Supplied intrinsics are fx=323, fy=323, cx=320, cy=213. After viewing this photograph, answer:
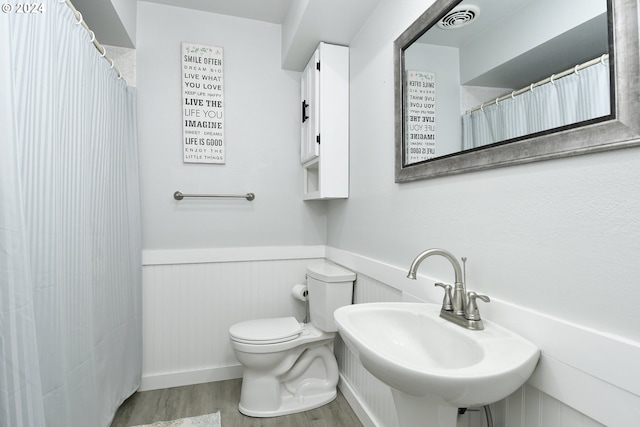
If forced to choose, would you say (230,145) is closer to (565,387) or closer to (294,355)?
(294,355)

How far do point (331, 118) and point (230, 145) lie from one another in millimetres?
734

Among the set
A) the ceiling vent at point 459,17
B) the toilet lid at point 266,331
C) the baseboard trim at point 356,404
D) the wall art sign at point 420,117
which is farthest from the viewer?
the toilet lid at point 266,331

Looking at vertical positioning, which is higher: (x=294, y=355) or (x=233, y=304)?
(x=233, y=304)

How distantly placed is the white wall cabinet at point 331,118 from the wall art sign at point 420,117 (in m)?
0.64

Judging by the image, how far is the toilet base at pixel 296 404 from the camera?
1.78 meters

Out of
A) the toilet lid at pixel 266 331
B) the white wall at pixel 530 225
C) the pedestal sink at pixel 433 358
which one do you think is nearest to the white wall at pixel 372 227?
the white wall at pixel 530 225

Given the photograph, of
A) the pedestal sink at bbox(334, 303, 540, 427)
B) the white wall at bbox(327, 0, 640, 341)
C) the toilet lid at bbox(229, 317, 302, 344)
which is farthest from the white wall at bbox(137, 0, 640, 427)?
the toilet lid at bbox(229, 317, 302, 344)

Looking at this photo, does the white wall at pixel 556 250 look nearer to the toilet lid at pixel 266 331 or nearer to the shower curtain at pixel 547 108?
the shower curtain at pixel 547 108

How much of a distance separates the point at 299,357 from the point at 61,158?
1.55m

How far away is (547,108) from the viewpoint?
779 mm

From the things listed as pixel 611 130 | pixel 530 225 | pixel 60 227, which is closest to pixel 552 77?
pixel 611 130

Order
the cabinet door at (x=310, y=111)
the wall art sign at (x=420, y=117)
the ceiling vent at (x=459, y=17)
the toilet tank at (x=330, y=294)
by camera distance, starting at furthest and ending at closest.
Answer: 1. the cabinet door at (x=310, y=111)
2. the toilet tank at (x=330, y=294)
3. the wall art sign at (x=420, y=117)
4. the ceiling vent at (x=459, y=17)

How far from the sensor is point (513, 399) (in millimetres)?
859

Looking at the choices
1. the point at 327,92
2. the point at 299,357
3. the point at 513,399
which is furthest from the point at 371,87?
the point at 299,357
